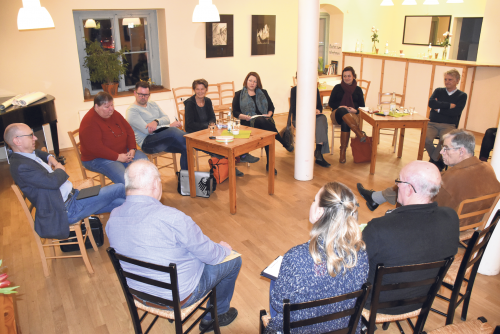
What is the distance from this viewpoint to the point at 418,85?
7680 millimetres

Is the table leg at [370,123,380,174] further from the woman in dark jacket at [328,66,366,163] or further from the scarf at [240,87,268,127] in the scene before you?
the scarf at [240,87,268,127]

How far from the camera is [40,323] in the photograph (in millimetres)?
2684

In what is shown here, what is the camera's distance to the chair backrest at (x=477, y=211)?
2.57m

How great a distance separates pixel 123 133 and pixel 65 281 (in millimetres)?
1699

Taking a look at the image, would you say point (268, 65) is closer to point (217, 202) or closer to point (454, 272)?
point (217, 202)

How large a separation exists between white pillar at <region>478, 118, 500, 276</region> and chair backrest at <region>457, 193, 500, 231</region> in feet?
0.71

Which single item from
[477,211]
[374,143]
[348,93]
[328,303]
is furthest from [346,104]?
[328,303]

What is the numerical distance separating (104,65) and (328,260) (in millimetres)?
5799

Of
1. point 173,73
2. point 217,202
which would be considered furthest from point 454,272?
point 173,73

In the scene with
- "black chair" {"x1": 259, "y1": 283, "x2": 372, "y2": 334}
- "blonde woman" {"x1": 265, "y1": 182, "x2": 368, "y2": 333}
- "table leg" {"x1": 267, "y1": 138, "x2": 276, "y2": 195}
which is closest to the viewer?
"black chair" {"x1": 259, "y1": 283, "x2": 372, "y2": 334}

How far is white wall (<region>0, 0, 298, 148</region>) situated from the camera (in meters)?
5.75

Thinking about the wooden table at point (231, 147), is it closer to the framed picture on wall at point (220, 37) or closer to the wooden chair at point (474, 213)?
the wooden chair at point (474, 213)

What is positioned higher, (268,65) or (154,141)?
(268,65)

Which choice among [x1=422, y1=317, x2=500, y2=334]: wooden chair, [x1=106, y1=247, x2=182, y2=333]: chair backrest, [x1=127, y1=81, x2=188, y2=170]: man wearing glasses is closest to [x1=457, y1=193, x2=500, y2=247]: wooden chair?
[x1=422, y1=317, x2=500, y2=334]: wooden chair
